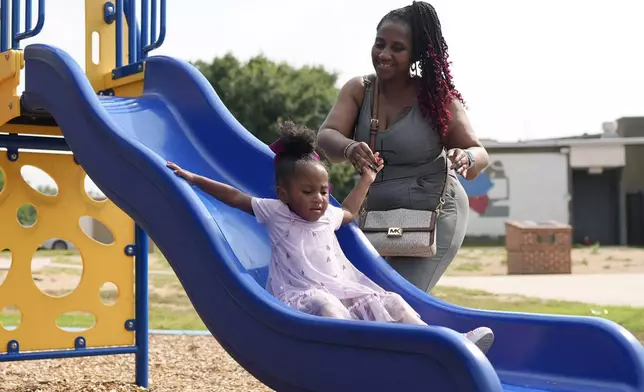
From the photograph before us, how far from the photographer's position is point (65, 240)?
15.4 feet

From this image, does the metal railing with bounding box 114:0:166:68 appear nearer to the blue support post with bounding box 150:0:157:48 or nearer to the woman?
the blue support post with bounding box 150:0:157:48

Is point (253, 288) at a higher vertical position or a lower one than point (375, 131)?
lower

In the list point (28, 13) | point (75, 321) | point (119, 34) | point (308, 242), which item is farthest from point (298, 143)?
point (75, 321)

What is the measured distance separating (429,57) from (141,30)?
6.35 ft

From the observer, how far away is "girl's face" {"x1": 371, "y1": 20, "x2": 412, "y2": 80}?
304 centimetres

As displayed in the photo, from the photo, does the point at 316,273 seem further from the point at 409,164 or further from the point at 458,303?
the point at 458,303

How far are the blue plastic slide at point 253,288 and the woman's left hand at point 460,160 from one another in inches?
17.7

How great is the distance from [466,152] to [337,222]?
1.67ft

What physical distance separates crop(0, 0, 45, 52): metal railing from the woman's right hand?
2.05 m

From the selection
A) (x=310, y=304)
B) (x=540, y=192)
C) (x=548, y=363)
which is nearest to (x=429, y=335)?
(x=310, y=304)

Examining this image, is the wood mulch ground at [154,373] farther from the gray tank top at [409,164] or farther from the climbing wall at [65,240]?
the gray tank top at [409,164]

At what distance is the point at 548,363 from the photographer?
2.82 meters

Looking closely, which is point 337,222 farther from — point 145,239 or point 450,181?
point 145,239

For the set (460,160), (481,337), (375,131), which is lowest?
(481,337)
